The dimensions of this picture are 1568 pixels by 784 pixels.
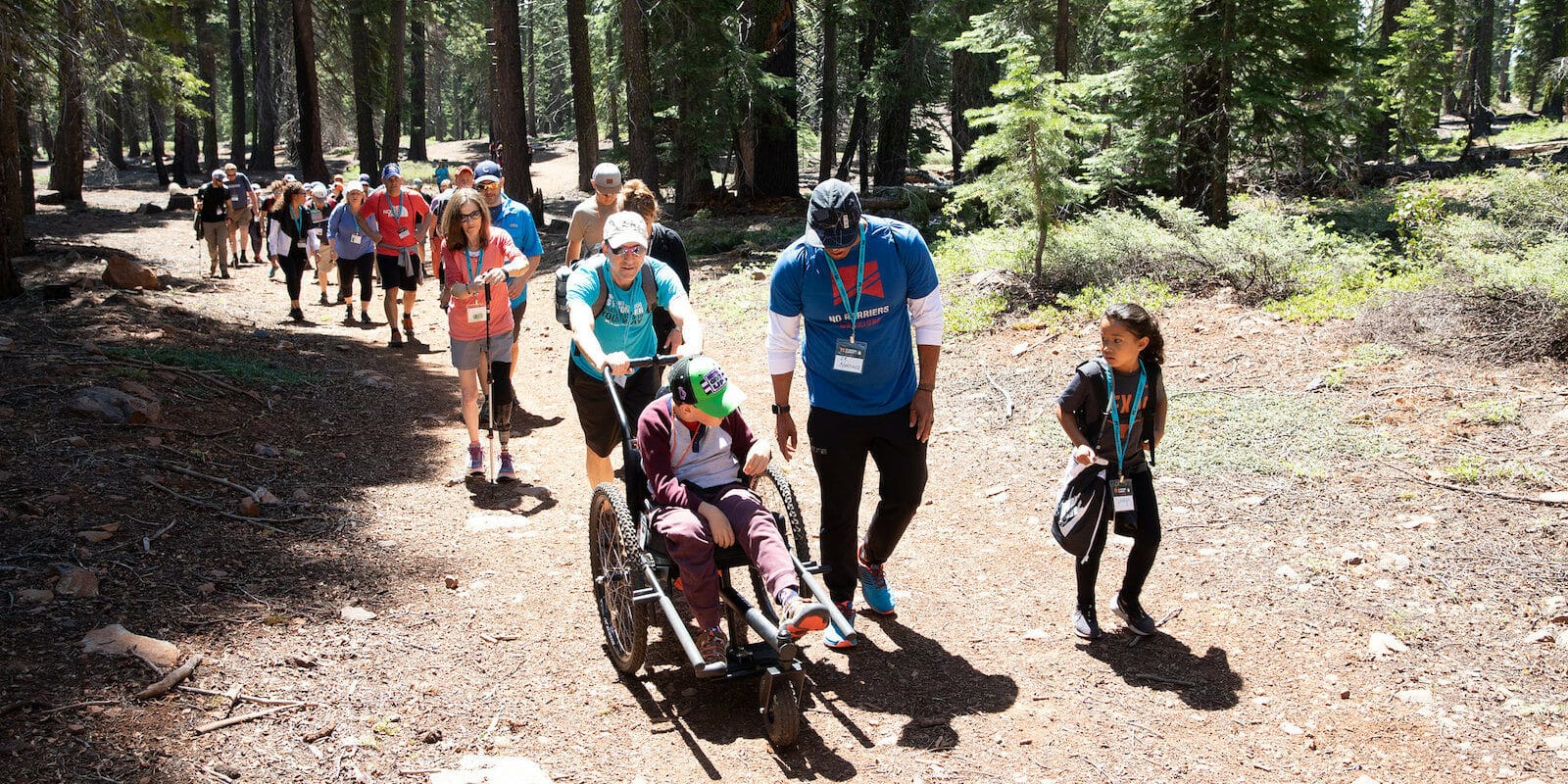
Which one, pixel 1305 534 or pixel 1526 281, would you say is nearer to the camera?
pixel 1305 534

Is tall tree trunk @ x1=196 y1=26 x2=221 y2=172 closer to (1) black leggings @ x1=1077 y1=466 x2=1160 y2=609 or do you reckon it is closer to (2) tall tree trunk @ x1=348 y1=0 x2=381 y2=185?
(2) tall tree trunk @ x1=348 y1=0 x2=381 y2=185

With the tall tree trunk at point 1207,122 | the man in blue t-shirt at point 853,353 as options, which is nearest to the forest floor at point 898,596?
the man in blue t-shirt at point 853,353

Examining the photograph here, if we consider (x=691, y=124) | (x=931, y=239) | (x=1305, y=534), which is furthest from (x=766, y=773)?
(x=691, y=124)

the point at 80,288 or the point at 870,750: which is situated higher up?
the point at 80,288

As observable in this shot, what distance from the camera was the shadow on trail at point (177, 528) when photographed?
4066 millimetres

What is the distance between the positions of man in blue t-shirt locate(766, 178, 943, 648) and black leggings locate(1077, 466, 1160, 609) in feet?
3.03

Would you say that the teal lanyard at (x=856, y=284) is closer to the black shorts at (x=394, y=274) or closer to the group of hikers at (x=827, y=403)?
the group of hikers at (x=827, y=403)

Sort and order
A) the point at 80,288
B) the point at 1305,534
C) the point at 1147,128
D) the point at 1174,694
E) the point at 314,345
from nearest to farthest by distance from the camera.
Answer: the point at 1174,694
the point at 1305,534
the point at 314,345
the point at 80,288
the point at 1147,128

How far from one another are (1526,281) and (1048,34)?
14.6 m

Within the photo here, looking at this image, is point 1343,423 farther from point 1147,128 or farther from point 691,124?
point 691,124

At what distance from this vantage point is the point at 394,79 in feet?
120

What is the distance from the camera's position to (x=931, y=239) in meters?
18.0

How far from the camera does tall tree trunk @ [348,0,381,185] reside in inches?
1264

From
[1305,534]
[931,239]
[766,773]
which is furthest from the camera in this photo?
[931,239]
